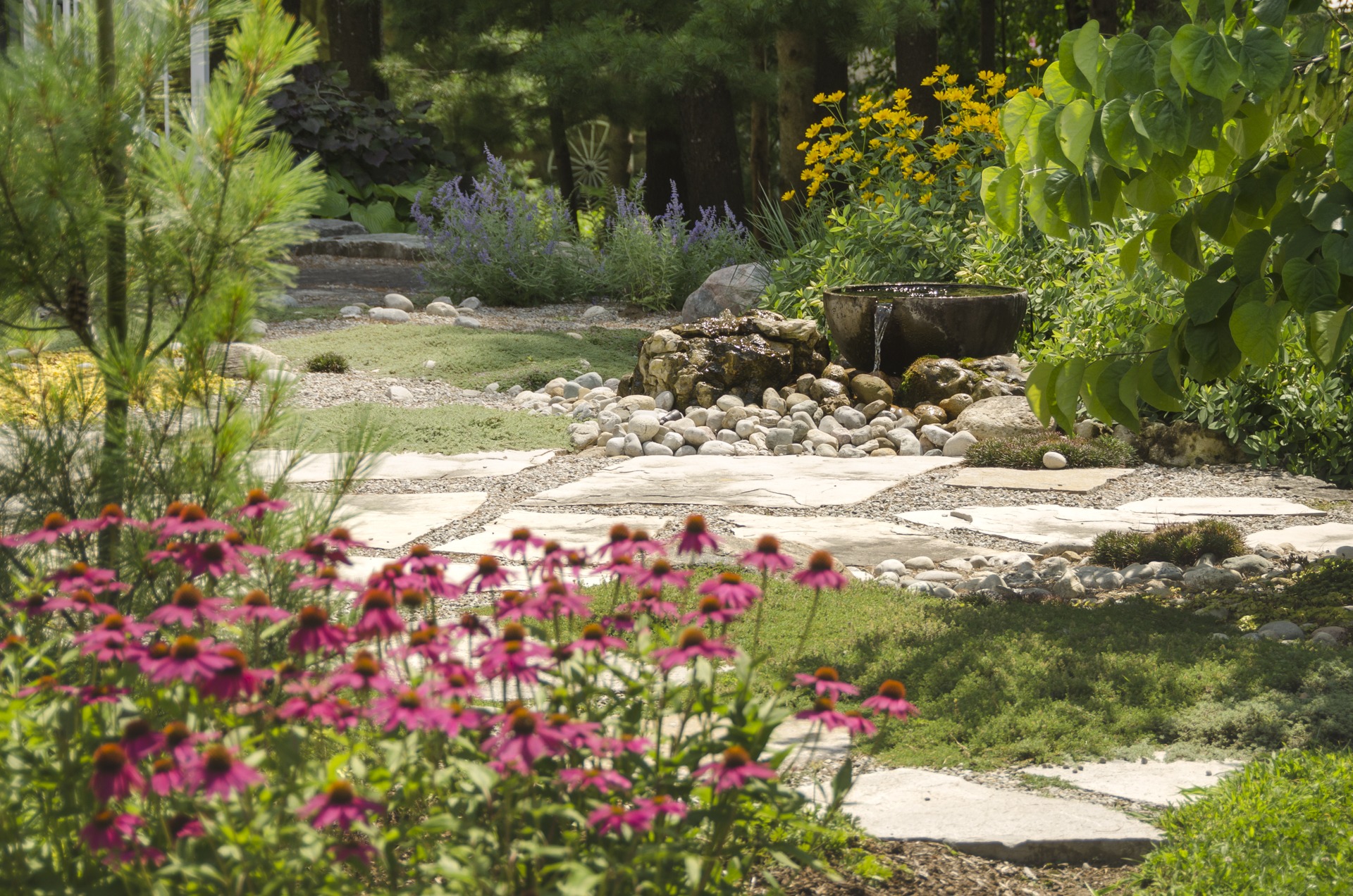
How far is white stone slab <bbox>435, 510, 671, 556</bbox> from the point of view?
406 centimetres

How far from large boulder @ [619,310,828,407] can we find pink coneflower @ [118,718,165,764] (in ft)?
19.1

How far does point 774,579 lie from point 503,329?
609 centimetres

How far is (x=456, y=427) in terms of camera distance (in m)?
6.36

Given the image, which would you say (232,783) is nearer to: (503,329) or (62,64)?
A: (62,64)

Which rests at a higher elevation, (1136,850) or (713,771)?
(713,771)

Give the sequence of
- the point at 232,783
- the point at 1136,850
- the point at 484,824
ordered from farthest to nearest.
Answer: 1. the point at 1136,850
2. the point at 484,824
3. the point at 232,783

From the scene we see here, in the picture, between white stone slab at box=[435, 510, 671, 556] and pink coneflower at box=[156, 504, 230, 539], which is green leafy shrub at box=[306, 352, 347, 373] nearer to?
white stone slab at box=[435, 510, 671, 556]

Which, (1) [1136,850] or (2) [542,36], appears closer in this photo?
(1) [1136,850]

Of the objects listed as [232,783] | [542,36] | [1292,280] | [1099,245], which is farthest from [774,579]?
[542,36]

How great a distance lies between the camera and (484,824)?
5.06ft

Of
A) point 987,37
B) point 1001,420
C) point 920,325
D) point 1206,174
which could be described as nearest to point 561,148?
point 987,37

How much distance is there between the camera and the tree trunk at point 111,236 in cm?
219

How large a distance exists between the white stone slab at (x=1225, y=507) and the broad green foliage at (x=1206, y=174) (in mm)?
1678

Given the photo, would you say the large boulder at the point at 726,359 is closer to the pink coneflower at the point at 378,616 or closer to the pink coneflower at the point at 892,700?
the pink coneflower at the point at 892,700
